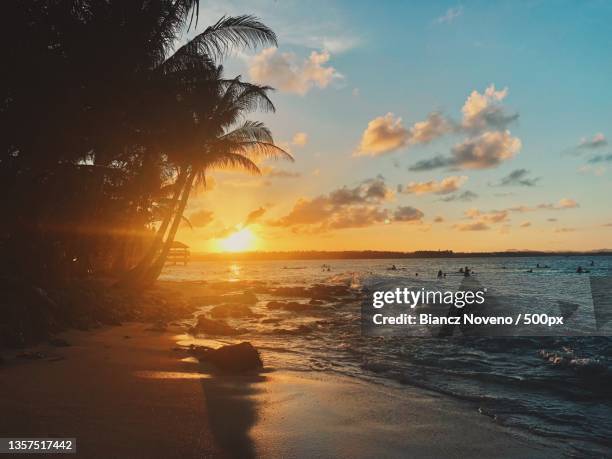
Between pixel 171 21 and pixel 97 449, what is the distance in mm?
11930

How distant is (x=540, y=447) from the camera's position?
4.73 m

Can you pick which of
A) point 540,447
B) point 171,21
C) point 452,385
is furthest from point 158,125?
point 540,447

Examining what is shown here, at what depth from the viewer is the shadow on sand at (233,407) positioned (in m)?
4.02

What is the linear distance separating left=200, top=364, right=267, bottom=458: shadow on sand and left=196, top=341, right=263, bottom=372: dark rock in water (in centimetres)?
23

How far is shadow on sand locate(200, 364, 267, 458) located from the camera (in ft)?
13.2

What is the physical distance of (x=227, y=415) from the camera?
4.78m

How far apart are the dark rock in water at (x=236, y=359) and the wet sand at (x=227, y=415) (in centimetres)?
39

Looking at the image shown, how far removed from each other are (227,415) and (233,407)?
316 mm

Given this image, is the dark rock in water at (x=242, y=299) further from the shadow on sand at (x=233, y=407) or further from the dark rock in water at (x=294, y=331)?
the shadow on sand at (x=233, y=407)

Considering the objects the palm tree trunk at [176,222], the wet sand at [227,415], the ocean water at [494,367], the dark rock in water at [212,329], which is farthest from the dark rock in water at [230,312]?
the wet sand at [227,415]

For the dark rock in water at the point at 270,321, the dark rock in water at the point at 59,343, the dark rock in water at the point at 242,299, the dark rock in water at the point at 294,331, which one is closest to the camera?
the dark rock in water at the point at 59,343

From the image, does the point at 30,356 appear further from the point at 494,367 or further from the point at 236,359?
the point at 494,367

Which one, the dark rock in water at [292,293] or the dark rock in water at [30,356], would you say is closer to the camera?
the dark rock in water at [30,356]

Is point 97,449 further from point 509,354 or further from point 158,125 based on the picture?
point 158,125
